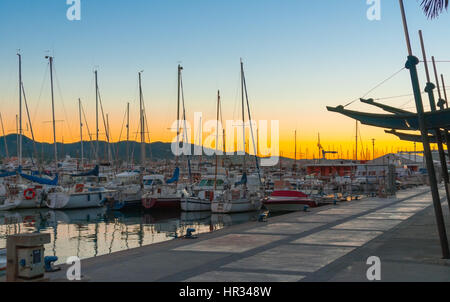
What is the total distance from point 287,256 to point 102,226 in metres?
21.1

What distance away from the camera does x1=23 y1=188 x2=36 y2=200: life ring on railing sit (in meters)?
43.2

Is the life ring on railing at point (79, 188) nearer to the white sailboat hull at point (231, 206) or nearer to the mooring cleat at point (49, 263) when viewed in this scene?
the white sailboat hull at point (231, 206)

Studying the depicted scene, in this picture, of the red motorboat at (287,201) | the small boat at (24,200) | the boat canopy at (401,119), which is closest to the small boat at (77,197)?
the small boat at (24,200)

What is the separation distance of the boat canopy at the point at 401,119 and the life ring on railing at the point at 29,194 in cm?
3756

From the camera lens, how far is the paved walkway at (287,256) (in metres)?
10.3

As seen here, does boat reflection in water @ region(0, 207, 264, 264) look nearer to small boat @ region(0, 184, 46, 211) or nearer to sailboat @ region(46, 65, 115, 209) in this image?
sailboat @ region(46, 65, 115, 209)

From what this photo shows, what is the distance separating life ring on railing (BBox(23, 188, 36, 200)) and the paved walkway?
99.8 ft

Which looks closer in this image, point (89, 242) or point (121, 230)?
point (89, 242)

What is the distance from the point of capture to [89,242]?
2386 centimetres
